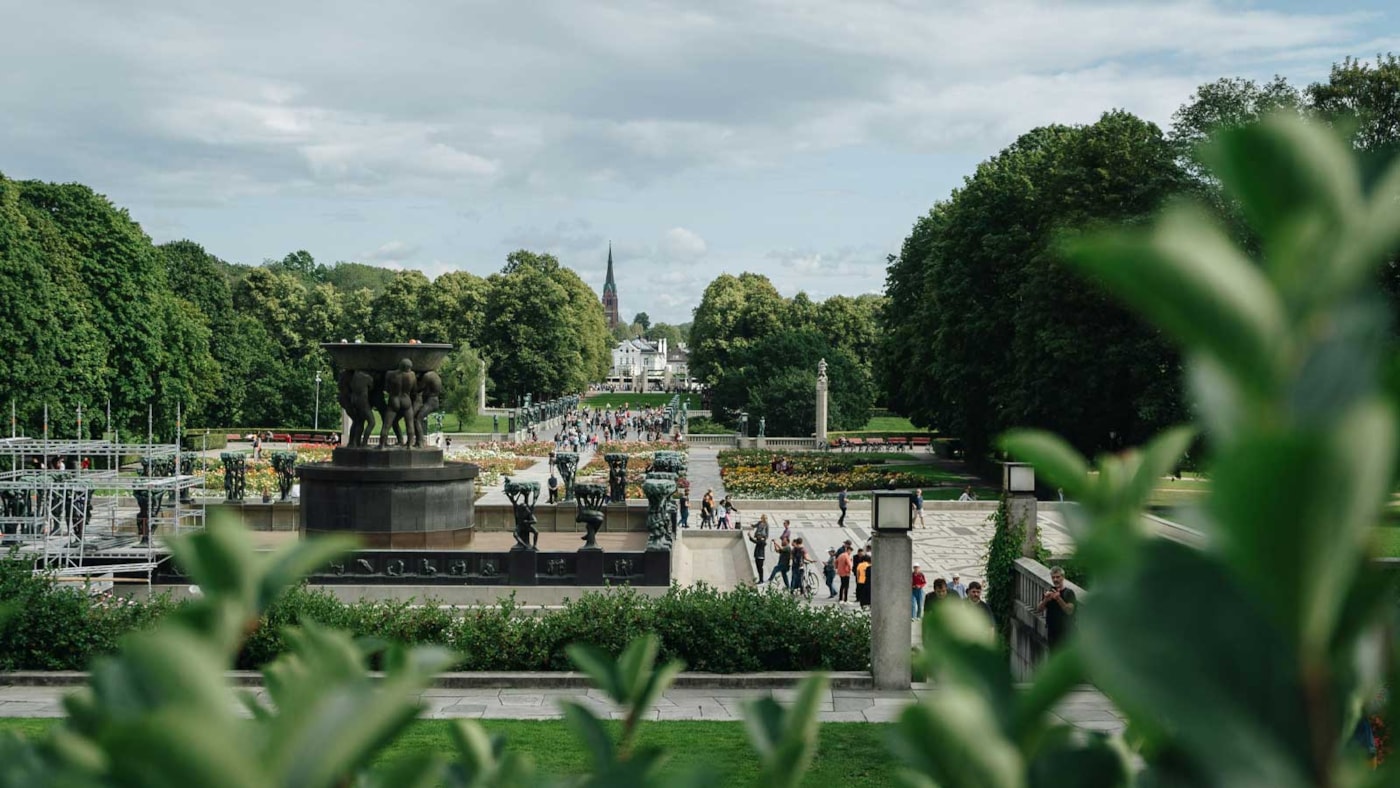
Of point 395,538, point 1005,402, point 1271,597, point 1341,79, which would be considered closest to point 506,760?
point 1271,597

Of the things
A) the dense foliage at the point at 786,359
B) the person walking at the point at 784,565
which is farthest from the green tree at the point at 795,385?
the person walking at the point at 784,565

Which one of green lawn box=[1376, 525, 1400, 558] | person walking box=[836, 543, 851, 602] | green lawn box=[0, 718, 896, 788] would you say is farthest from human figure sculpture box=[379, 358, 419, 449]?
green lawn box=[1376, 525, 1400, 558]

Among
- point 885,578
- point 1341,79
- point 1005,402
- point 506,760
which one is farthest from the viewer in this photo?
point 1005,402

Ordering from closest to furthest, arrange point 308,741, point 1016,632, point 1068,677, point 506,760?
point 308,741 → point 1068,677 → point 506,760 → point 1016,632

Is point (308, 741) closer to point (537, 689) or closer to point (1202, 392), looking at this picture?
point (1202, 392)

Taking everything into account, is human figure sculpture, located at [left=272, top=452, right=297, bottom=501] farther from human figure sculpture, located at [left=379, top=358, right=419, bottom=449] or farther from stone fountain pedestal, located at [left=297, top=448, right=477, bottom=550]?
human figure sculpture, located at [left=379, top=358, right=419, bottom=449]

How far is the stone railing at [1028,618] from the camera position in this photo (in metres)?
16.2

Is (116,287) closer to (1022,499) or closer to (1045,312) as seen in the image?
(1045,312)

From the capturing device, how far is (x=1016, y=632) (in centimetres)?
1773

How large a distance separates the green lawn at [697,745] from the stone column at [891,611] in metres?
1.69

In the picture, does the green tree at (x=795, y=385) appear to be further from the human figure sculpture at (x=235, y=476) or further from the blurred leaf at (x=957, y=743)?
the blurred leaf at (x=957, y=743)

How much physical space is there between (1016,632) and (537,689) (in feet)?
23.6

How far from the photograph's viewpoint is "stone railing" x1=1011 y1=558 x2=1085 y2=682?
53.0ft

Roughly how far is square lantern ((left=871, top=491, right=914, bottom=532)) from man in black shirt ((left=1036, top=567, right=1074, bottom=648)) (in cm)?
190
